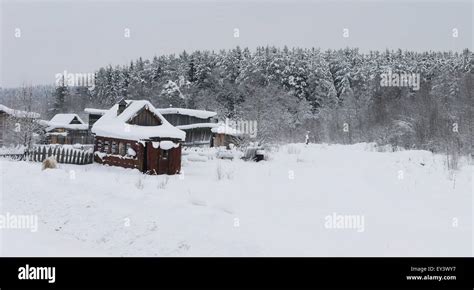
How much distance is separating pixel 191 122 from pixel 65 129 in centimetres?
2260

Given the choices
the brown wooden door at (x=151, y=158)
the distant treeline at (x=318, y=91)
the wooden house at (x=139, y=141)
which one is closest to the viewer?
the brown wooden door at (x=151, y=158)

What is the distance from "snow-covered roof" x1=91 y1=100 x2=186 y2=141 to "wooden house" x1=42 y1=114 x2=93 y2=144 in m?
35.6

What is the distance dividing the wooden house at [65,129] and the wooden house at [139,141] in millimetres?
35569

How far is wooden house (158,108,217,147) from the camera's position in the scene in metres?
48.5

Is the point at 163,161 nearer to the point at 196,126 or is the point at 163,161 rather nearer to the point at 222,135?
the point at 222,135

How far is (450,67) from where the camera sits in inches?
2362

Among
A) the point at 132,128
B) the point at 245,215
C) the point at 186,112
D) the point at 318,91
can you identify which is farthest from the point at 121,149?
the point at 318,91

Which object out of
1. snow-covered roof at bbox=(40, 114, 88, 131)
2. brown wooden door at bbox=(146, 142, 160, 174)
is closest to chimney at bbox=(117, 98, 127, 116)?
brown wooden door at bbox=(146, 142, 160, 174)

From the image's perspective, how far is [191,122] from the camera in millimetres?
49375

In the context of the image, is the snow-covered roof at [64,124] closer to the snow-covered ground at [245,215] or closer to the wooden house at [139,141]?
the wooden house at [139,141]

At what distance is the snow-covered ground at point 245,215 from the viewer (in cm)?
875

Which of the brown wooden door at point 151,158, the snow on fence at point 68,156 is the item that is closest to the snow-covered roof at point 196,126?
the snow on fence at point 68,156
